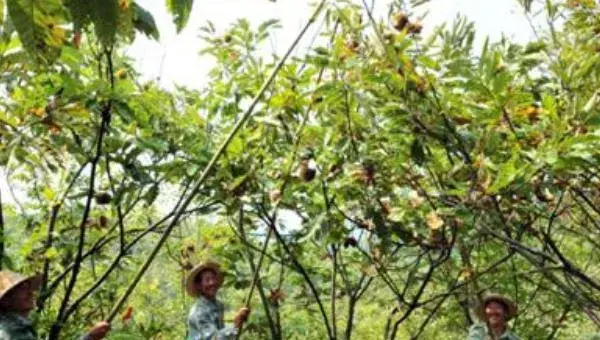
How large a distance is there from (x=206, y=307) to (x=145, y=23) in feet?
14.4

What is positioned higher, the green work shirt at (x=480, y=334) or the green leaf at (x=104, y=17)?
the green work shirt at (x=480, y=334)

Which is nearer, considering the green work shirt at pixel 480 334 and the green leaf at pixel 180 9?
the green leaf at pixel 180 9

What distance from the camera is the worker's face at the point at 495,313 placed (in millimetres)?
5805

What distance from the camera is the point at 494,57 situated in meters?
2.66

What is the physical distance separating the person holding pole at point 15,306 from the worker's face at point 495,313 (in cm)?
358

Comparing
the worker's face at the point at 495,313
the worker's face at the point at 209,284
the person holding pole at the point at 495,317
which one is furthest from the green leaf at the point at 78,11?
the worker's face at the point at 495,313

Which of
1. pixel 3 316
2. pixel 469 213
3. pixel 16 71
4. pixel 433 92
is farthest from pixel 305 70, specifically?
pixel 3 316

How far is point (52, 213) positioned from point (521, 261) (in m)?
4.16

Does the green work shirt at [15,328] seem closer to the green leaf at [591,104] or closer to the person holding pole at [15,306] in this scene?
the person holding pole at [15,306]

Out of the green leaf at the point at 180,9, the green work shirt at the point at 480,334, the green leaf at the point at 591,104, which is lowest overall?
the green leaf at the point at 180,9

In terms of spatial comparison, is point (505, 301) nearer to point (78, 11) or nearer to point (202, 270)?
point (202, 270)

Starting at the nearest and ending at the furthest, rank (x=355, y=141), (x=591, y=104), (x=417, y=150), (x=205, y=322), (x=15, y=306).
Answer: (x=591, y=104), (x=417, y=150), (x=355, y=141), (x=15, y=306), (x=205, y=322)

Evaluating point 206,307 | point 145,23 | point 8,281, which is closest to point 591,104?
point 145,23

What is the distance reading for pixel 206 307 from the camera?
5.37 metres
